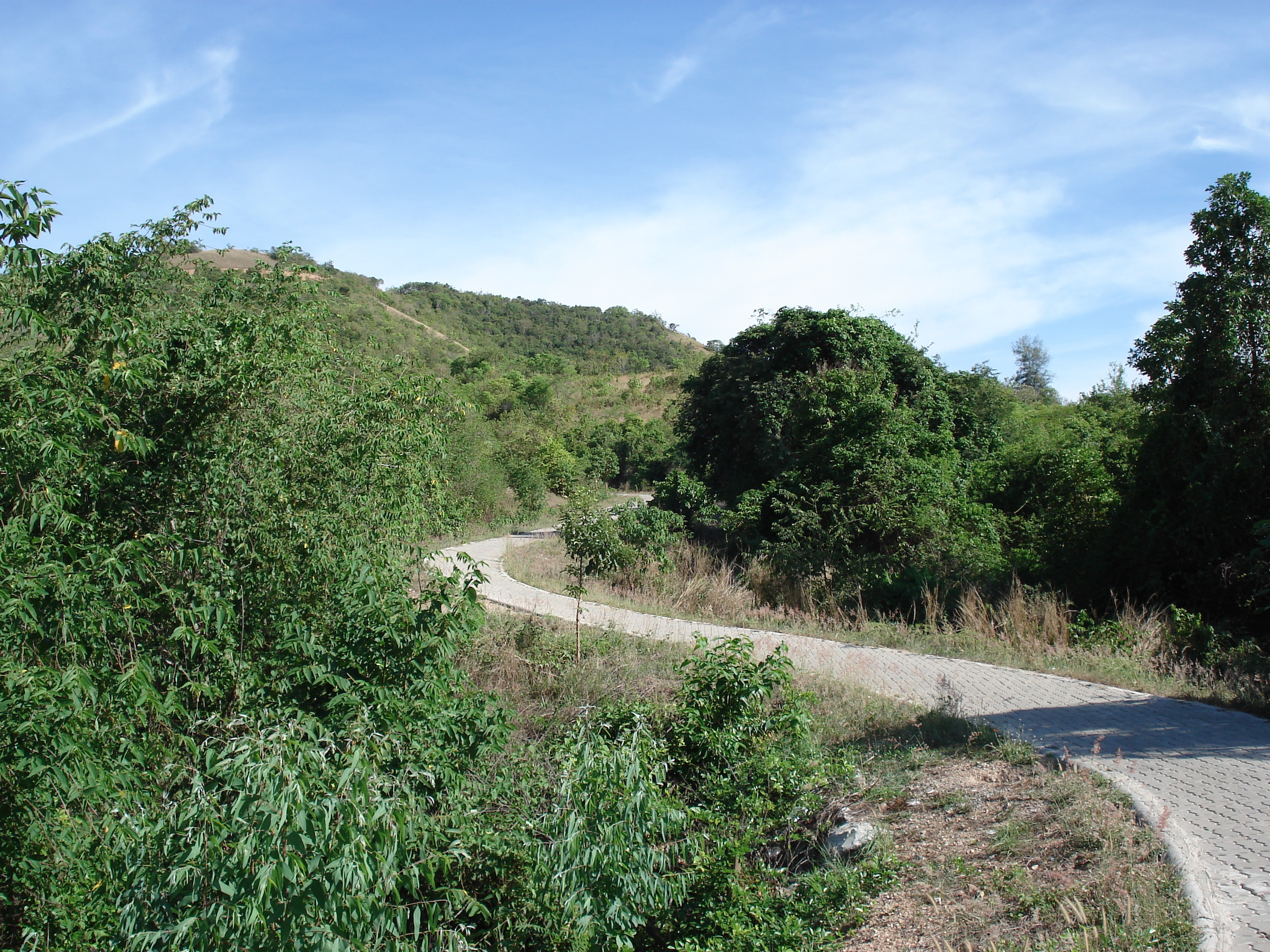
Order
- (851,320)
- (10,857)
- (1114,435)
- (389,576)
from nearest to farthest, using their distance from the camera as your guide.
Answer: (10,857) < (389,576) < (1114,435) < (851,320)

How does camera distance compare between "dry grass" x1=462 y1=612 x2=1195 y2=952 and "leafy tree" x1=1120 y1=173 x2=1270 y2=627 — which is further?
"leafy tree" x1=1120 y1=173 x2=1270 y2=627

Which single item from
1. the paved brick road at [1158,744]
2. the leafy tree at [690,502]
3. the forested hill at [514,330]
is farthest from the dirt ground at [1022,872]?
the forested hill at [514,330]

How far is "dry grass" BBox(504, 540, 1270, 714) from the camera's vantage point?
898 centimetres

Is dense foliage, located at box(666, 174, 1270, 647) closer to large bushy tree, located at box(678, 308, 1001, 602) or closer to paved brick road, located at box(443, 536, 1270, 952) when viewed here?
large bushy tree, located at box(678, 308, 1001, 602)

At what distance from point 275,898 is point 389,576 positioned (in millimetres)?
2954

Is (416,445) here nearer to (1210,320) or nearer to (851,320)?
(1210,320)

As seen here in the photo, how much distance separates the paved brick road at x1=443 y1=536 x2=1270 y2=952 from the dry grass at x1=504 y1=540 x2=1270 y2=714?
381mm

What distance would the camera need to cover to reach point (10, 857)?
4664 mm

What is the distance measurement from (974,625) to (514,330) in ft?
315

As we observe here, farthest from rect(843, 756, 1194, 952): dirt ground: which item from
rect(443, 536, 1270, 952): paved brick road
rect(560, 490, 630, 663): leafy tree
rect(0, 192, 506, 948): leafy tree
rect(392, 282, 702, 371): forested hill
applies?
rect(392, 282, 702, 371): forested hill

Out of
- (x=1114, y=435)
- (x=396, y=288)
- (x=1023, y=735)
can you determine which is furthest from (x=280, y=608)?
(x=396, y=288)

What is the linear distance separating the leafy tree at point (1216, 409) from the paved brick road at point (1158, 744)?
3.31 meters

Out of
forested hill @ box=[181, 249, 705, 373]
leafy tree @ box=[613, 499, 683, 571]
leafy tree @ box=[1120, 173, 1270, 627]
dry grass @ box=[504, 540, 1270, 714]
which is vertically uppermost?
forested hill @ box=[181, 249, 705, 373]

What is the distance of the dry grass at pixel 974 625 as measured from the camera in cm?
898
